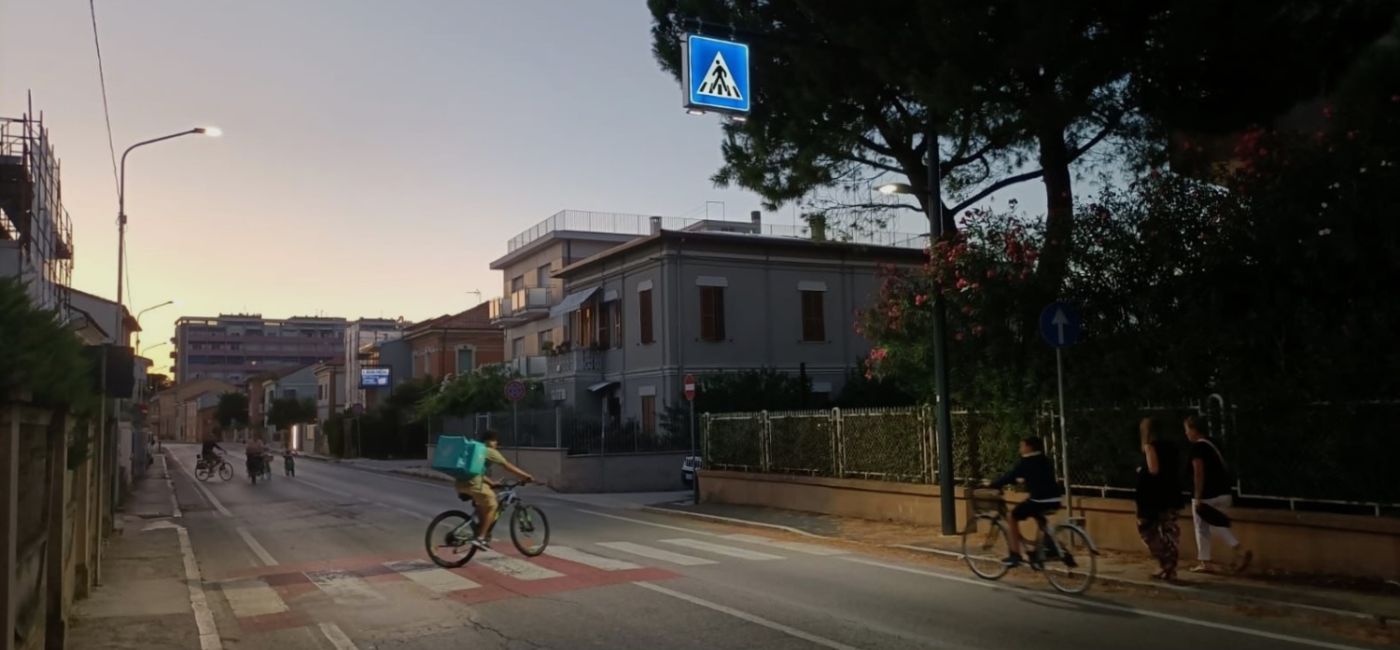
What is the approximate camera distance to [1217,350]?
38.3 feet

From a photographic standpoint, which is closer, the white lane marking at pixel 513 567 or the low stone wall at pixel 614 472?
the white lane marking at pixel 513 567

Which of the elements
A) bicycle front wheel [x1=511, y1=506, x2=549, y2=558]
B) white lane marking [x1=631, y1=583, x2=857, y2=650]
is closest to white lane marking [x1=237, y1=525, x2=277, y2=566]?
bicycle front wheel [x1=511, y1=506, x2=549, y2=558]

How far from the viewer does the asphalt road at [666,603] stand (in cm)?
830

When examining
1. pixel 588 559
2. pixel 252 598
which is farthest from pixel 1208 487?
pixel 252 598

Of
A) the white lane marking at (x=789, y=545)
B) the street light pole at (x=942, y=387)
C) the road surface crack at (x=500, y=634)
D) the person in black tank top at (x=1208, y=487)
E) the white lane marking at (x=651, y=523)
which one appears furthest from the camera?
the white lane marking at (x=651, y=523)

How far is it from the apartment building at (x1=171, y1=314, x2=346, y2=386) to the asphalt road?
167 meters

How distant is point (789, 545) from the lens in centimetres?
1512

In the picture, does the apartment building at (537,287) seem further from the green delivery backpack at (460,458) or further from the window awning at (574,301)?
the green delivery backpack at (460,458)

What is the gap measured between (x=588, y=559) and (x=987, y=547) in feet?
16.4

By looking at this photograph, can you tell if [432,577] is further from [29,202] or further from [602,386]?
[602,386]

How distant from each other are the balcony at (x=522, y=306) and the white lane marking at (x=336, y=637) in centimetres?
3719

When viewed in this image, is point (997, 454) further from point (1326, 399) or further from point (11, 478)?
point (11, 478)

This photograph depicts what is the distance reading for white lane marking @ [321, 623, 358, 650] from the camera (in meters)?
8.47

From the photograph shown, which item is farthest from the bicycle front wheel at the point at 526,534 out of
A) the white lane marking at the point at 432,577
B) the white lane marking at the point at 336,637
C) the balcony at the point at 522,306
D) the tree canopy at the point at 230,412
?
the tree canopy at the point at 230,412
